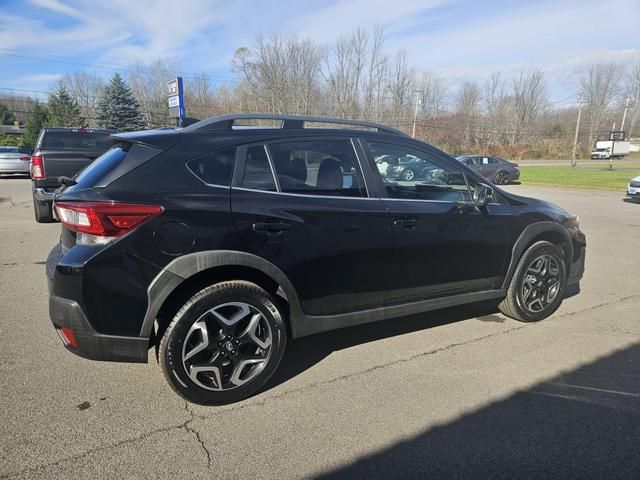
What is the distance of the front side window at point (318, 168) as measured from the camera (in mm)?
3086

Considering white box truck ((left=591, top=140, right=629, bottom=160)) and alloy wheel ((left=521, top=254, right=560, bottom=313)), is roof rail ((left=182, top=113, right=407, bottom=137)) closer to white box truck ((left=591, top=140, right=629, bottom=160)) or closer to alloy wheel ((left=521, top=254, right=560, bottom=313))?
alloy wheel ((left=521, top=254, right=560, bottom=313))

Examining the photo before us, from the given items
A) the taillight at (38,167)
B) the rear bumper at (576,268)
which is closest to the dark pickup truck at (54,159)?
the taillight at (38,167)

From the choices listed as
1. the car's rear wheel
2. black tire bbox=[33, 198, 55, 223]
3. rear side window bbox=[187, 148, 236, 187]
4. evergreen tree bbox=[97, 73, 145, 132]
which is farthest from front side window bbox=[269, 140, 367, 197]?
evergreen tree bbox=[97, 73, 145, 132]

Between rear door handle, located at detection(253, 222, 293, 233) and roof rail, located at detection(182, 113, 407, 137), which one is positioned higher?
roof rail, located at detection(182, 113, 407, 137)

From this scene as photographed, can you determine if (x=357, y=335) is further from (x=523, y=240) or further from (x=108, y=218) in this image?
(x=108, y=218)

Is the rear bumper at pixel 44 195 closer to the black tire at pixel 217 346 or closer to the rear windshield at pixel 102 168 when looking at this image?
the rear windshield at pixel 102 168

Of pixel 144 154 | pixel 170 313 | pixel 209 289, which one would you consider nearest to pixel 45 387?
pixel 170 313

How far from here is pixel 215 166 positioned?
9.46ft

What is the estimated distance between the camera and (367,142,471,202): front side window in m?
3.57

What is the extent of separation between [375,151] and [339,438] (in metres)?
2.07

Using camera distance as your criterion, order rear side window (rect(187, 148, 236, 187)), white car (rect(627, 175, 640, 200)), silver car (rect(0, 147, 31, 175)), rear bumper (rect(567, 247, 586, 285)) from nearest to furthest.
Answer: rear side window (rect(187, 148, 236, 187)) → rear bumper (rect(567, 247, 586, 285)) → white car (rect(627, 175, 640, 200)) → silver car (rect(0, 147, 31, 175))

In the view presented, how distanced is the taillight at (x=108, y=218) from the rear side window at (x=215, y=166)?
0.36 metres

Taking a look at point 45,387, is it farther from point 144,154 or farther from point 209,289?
point 144,154

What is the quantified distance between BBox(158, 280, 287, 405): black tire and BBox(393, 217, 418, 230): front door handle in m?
1.11
